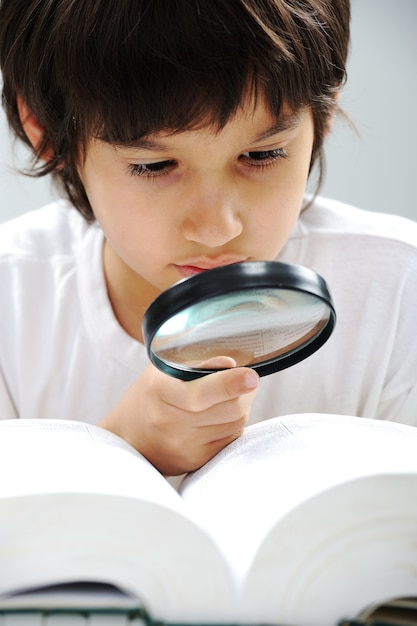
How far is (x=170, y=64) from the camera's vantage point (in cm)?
90

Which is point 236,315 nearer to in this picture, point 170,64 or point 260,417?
point 170,64

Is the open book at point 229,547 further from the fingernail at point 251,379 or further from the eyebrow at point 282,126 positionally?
the eyebrow at point 282,126

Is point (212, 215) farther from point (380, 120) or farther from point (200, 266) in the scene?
point (380, 120)

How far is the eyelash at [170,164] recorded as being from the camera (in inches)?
38.8

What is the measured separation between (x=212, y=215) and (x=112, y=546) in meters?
0.40

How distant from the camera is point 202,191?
96 cm

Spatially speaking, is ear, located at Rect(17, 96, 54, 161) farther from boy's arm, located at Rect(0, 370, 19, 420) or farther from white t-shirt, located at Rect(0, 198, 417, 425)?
boy's arm, located at Rect(0, 370, 19, 420)

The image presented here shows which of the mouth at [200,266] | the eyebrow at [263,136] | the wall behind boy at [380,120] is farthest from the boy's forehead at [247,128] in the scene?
the wall behind boy at [380,120]

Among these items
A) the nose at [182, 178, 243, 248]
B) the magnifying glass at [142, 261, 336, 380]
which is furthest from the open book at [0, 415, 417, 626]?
the nose at [182, 178, 243, 248]

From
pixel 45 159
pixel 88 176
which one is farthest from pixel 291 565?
pixel 45 159

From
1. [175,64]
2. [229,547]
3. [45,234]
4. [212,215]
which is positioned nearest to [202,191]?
[212,215]

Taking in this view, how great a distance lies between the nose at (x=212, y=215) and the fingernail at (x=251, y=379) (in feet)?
0.52

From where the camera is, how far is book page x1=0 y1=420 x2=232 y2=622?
66 cm

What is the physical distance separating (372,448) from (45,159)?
25.4 inches
